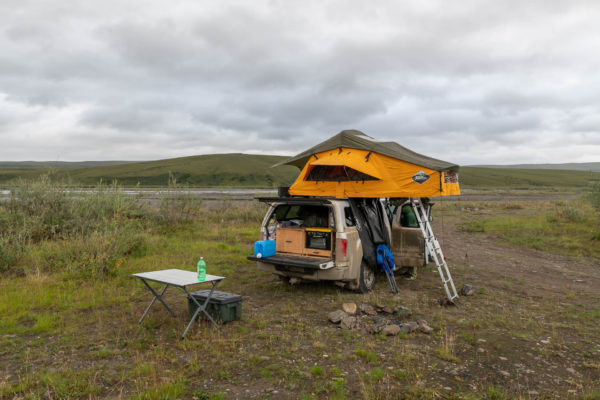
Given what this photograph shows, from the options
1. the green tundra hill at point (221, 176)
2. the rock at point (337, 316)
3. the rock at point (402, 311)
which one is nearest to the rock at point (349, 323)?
the rock at point (337, 316)

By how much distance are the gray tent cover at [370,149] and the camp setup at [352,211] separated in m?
0.02

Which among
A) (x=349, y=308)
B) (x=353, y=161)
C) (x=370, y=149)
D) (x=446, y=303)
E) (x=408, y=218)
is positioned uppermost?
(x=370, y=149)

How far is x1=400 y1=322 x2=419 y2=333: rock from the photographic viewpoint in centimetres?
554

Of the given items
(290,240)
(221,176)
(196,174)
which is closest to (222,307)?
(290,240)

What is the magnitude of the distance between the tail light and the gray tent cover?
229cm

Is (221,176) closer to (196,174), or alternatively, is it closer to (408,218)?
(196,174)

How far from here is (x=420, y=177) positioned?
25.6ft

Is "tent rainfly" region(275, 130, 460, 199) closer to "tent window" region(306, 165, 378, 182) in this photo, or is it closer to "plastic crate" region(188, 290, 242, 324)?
"tent window" region(306, 165, 378, 182)

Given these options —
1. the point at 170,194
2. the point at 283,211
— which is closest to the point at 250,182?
the point at 170,194

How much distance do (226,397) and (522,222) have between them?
19.0m

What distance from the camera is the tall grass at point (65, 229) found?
8.68 m

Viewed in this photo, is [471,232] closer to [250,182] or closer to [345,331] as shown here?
→ [345,331]

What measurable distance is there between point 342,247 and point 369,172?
1.95m

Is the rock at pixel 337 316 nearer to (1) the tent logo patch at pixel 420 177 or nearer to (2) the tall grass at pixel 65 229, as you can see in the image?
(1) the tent logo patch at pixel 420 177
